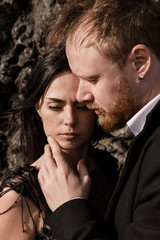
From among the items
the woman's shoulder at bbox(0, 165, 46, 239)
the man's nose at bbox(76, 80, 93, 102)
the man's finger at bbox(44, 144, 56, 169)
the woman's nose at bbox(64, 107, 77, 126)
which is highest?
the man's nose at bbox(76, 80, 93, 102)

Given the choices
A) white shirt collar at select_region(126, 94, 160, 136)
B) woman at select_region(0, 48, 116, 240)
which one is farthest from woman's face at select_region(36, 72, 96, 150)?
white shirt collar at select_region(126, 94, 160, 136)

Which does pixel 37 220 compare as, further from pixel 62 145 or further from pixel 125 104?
pixel 125 104

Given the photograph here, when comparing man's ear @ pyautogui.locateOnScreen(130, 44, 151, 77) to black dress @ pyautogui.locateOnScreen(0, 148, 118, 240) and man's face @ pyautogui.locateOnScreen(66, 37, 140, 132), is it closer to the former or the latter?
man's face @ pyautogui.locateOnScreen(66, 37, 140, 132)

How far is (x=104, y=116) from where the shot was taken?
6.99ft

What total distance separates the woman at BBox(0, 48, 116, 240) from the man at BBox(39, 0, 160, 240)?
348 mm

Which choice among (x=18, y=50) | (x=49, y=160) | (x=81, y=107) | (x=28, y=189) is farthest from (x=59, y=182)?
(x=18, y=50)

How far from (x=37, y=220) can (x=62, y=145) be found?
25.0 inches

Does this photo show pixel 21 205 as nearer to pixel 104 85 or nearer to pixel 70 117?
pixel 70 117

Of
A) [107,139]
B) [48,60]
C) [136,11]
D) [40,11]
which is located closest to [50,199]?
[48,60]

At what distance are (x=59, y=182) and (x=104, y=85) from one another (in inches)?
29.6

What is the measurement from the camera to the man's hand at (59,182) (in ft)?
6.81

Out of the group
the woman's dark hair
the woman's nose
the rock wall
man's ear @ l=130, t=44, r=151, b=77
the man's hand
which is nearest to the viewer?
man's ear @ l=130, t=44, r=151, b=77

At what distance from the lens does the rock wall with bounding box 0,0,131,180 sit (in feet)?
13.1

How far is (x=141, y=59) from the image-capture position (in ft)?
6.21
